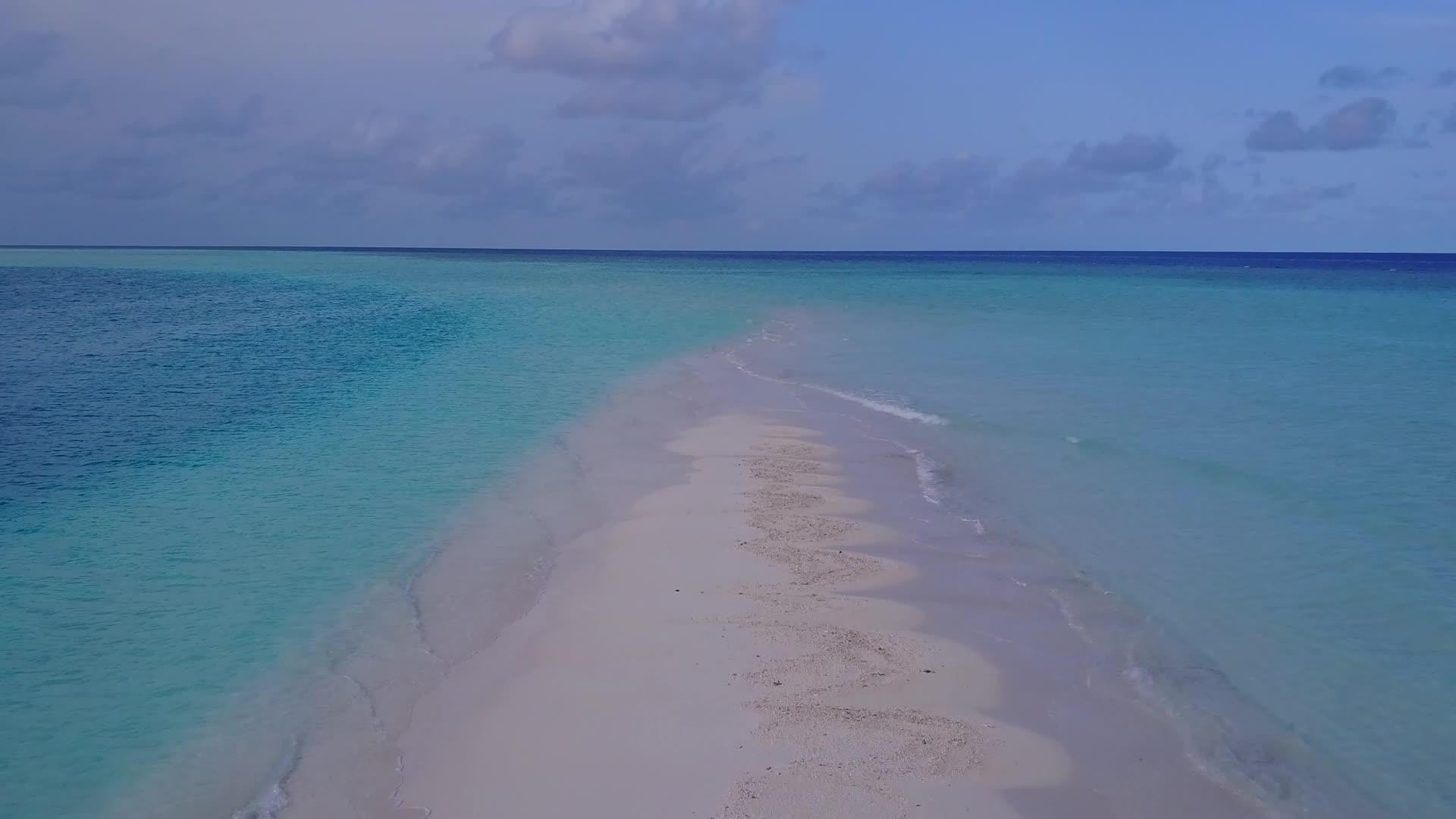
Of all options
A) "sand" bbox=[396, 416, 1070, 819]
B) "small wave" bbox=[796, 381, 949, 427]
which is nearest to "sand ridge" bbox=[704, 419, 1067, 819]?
"sand" bbox=[396, 416, 1070, 819]

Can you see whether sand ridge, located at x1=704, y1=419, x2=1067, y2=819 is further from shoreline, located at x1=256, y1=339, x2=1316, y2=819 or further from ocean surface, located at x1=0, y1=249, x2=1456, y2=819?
ocean surface, located at x1=0, y1=249, x2=1456, y2=819

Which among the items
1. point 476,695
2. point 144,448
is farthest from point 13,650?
point 144,448

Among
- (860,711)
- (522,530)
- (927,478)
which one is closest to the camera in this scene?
(860,711)

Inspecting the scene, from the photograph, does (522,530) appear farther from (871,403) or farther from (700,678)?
(871,403)

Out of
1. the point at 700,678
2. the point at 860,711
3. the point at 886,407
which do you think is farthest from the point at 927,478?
the point at 860,711

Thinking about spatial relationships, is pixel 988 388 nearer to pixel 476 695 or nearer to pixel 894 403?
pixel 894 403
